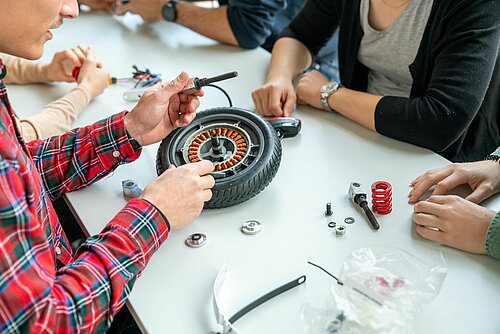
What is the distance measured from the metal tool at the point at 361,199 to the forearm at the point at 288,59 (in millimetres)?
465

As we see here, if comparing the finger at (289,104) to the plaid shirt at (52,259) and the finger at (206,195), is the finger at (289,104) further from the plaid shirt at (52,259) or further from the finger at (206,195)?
the plaid shirt at (52,259)

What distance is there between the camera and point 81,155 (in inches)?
45.1

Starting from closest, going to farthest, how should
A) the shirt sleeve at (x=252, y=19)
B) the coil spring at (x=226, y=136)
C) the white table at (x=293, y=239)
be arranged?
1. the white table at (x=293, y=239)
2. the coil spring at (x=226, y=136)
3. the shirt sleeve at (x=252, y=19)

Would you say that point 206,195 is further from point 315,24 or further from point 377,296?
point 315,24

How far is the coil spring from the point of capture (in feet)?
3.55

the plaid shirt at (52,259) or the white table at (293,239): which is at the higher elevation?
the plaid shirt at (52,259)

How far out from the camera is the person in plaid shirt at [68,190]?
2.45 ft

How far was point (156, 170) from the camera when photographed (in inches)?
45.8

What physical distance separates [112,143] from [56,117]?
273mm

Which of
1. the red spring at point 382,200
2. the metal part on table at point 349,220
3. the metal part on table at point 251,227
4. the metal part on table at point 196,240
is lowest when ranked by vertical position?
the metal part on table at point 196,240

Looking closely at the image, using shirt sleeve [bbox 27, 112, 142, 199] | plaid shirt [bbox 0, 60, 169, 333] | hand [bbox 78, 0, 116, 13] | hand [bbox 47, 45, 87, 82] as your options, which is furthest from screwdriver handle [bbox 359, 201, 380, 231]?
hand [bbox 78, 0, 116, 13]

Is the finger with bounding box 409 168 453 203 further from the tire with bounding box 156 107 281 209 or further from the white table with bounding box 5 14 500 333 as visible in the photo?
the tire with bounding box 156 107 281 209

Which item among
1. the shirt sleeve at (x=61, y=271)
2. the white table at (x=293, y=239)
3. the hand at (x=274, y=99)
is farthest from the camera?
the hand at (x=274, y=99)

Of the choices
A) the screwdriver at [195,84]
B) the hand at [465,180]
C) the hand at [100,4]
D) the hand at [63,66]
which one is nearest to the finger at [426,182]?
the hand at [465,180]
